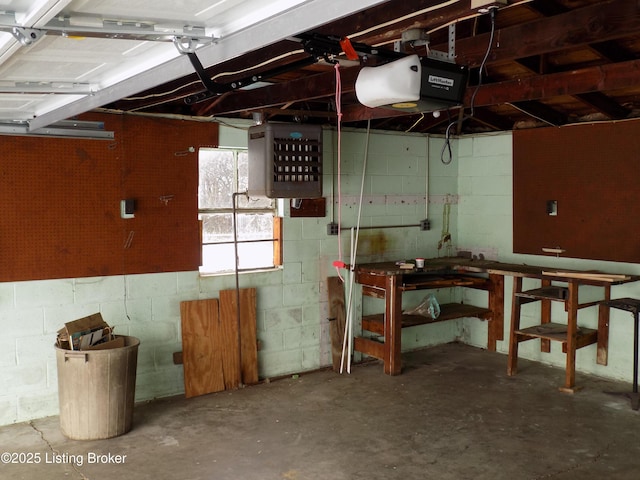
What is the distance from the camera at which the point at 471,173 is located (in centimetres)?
666

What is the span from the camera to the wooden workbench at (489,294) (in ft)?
16.5

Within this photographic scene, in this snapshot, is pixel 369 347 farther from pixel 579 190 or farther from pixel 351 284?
pixel 579 190

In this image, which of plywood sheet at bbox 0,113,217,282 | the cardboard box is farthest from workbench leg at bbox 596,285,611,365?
the cardboard box

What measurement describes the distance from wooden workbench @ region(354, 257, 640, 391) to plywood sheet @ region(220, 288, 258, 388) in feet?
3.56

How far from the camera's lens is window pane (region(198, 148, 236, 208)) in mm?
5133

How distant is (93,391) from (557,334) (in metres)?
3.71

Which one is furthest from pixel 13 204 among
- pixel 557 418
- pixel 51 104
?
pixel 557 418

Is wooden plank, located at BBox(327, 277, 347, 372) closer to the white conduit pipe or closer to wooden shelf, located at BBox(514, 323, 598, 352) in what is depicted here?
the white conduit pipe

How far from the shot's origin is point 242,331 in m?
5.24

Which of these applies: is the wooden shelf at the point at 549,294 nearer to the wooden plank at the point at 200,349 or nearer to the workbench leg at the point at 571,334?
the workbench leg at the point at 571,334

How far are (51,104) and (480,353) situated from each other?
4.77 m

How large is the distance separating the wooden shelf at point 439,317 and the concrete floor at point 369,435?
0.50 metres

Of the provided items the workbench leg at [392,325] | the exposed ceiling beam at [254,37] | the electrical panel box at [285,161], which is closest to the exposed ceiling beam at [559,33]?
the exposed ceiling beam at [254,37]

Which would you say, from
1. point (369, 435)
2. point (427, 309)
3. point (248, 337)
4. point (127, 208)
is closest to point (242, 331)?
point (248, 337)
